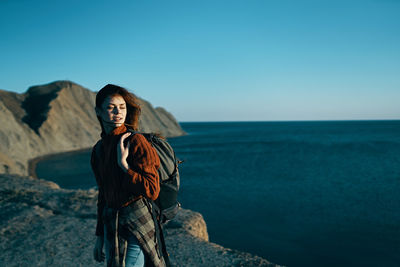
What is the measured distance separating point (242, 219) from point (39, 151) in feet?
102

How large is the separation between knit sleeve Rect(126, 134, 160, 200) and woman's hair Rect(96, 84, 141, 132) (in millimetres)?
310

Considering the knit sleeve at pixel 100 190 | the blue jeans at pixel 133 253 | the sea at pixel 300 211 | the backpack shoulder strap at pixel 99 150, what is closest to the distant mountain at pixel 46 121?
the sea at pixel 300 211

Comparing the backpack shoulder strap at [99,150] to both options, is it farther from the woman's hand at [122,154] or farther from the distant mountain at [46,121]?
the distant mountain at [46,121]

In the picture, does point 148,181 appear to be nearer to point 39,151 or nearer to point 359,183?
point 359,183

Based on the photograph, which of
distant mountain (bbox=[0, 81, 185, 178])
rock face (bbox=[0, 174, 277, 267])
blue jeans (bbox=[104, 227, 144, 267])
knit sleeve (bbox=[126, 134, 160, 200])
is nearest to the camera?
knit sleeve (bbox=[126, 134, 160, 200])

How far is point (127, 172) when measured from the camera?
5.65ft

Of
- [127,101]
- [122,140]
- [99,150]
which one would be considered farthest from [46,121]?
[122,140]

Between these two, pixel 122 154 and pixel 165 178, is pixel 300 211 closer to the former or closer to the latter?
pixel 165 178

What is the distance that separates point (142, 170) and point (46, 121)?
138 ft

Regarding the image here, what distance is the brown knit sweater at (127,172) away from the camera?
5.64 ft

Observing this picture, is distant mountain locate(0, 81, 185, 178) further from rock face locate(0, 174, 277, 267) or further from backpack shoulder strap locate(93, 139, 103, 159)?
backpack shoulder strap locate(93, 139, 103, 159)

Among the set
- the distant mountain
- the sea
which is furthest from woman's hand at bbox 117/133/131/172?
Answer: the distant mountain

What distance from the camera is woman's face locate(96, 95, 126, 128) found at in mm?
1922

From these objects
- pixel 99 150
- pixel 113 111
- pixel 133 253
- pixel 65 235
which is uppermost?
pixel 113 111
